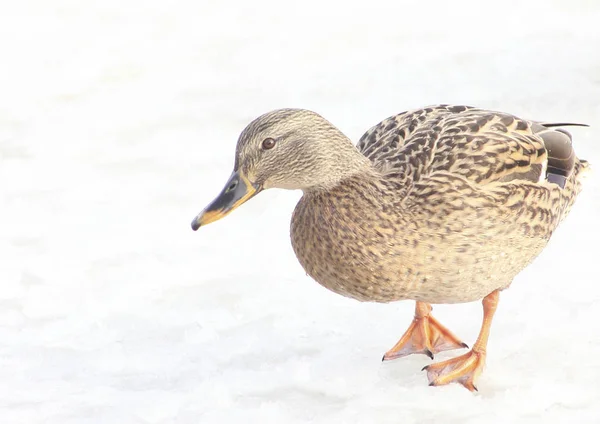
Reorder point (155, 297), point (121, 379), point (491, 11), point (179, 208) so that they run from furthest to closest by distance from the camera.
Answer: point (491, 11) < point (179, 208) < point (155, 297) < point (121, 379)

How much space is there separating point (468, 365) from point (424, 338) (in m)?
0.34

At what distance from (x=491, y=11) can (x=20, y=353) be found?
550 cm

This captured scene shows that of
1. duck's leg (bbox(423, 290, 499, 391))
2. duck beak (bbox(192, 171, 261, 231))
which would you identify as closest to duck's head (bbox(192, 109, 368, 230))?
duck beak (bbox(192, 171, 261, 231))

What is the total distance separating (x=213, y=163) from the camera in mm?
6977

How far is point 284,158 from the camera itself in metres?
4.21

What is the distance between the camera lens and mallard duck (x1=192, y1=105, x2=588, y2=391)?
4.21 m

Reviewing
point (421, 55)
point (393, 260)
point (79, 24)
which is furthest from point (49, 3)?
point (393, 260)

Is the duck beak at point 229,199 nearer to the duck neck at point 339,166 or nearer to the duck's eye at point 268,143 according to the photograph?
the duck's eye at point 268,143

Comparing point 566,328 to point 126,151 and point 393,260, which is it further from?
point 126,151

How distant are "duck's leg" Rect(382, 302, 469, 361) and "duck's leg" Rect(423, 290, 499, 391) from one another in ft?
0.56

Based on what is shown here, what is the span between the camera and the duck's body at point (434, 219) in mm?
4219

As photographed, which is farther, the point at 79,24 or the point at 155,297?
the point at 79,24

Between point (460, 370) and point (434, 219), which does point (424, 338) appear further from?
point (434, 219)

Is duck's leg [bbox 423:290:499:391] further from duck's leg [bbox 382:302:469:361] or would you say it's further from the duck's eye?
the duck's eye
